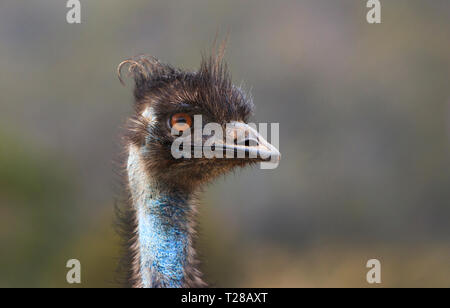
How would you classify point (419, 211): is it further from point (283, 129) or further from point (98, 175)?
point (98, 175)

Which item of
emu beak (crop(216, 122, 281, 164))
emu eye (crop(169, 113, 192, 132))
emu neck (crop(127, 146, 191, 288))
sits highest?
emu eye (crop(169, 113, 192, 132))

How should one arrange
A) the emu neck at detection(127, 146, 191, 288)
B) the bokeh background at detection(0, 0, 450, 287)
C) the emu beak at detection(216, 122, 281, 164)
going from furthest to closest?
the bokeh background at detection(0, 0, 450, 287), the emu neck at detection(127, 146, 191, 288), the emu beak at detection(216, 122, 281, 164)

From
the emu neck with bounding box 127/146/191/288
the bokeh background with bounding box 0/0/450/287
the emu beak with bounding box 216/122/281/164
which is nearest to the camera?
the emu beak with bounding box 216/122/281/164

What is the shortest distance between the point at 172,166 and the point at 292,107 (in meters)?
4.50

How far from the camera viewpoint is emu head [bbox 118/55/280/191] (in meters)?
2.46

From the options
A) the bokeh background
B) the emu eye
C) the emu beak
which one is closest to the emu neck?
the emu eye

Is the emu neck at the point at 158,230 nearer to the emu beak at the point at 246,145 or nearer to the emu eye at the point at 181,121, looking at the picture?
the emu eye at the point at 181,121

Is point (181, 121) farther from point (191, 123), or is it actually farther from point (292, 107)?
point (292, 107)

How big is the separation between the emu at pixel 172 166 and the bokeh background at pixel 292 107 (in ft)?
12.1

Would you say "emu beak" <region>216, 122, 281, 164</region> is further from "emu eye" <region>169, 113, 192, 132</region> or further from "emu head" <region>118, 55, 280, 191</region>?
"emu eye" <region>169, 113, 192, 132</region>

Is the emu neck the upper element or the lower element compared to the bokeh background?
lower

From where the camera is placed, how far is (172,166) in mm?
2555

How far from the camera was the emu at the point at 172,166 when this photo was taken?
244cm

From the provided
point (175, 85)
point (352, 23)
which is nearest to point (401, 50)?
point (352, 23)
